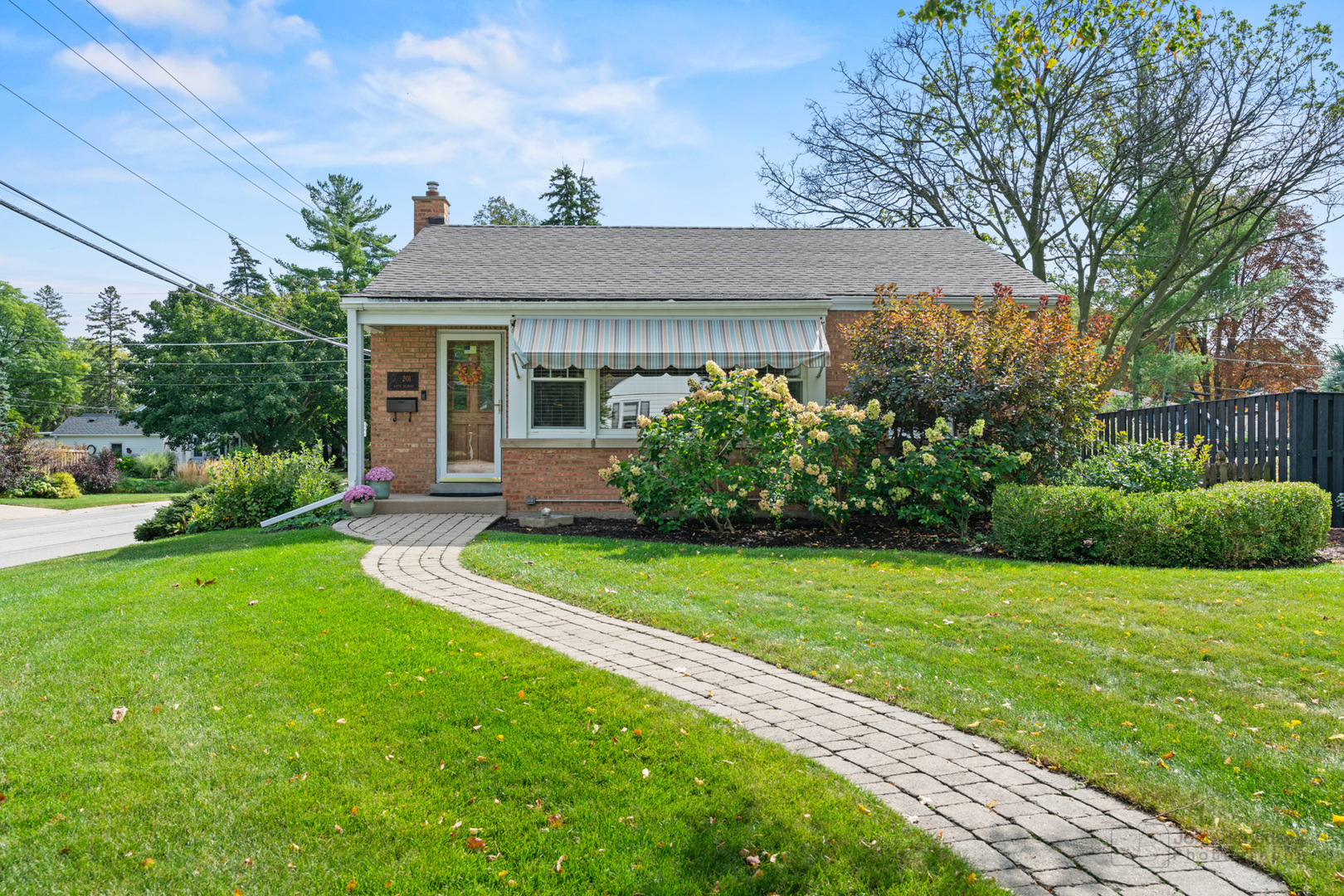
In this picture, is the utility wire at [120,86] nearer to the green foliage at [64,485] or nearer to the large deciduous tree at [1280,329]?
the green foliage at [64,485]

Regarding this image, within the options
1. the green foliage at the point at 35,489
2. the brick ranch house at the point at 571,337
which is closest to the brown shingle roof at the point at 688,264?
the brick ranch house at the point at 571,337

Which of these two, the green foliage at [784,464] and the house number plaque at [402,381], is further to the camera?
the house number plaque at [402,381]

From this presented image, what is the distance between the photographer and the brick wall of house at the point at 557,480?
461 inches

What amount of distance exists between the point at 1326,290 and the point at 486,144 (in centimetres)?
4114

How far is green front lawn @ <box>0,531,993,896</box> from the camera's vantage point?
262 centimetres

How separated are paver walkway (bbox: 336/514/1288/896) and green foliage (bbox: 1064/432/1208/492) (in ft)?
22.9

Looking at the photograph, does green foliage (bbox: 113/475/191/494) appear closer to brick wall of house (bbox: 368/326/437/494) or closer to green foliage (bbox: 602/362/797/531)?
brick wall of house (bbox: 368/326/437/494)

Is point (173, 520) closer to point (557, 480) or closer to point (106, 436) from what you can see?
point (557, 480)

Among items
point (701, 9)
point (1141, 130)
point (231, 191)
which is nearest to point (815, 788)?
point (701, 9)

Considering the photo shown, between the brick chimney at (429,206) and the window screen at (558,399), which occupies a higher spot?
the brick chimney at (429,206)

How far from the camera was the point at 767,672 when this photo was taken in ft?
15.3

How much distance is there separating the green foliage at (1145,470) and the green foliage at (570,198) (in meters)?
32.9

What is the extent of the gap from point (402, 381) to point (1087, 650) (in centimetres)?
1134

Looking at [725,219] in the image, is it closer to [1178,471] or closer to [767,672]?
[1178,471]
